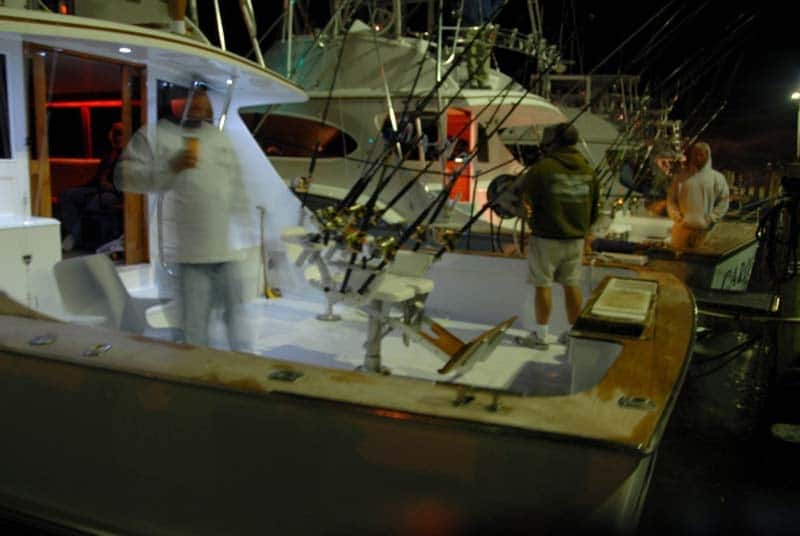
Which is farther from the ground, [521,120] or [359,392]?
[521,120]

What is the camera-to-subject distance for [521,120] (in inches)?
389

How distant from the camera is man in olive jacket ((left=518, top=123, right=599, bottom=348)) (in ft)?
13.4

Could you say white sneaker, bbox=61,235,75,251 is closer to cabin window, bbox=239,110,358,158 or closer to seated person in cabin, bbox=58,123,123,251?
seated person in cabin, bbox=58,123,123,251

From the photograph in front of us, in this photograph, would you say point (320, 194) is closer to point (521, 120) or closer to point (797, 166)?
point (521, 120)

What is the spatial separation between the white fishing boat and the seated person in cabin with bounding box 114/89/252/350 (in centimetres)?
14

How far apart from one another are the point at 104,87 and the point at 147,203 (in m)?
1.02

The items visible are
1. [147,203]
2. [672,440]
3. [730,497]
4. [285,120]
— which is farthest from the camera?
[285,120]

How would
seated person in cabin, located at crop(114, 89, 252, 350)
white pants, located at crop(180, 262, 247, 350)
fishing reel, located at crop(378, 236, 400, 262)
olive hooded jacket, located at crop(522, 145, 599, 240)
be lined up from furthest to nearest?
olive hooded jacket, located at crop(522, 145, 599, 240) < fishing reel, located at crop(378, 236, 400, 262) < white pants, located at crop(180, 262, 247, 350) < seated person in cabin, located at crop(114, 89, 252, 350)

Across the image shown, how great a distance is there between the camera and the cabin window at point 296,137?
1020cm

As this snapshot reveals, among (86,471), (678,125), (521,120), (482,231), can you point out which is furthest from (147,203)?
(678,125)

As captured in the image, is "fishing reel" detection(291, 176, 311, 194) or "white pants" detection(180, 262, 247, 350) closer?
"white pants" detection(180, 262, 247, 350)

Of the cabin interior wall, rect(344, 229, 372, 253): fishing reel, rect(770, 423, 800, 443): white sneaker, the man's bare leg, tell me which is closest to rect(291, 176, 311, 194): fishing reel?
rect(344, 229, 372, 253): fishing reel

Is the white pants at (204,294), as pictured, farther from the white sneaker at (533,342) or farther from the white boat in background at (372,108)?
Result: the white boat in background at (372,108)

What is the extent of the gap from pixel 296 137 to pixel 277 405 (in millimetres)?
9023
